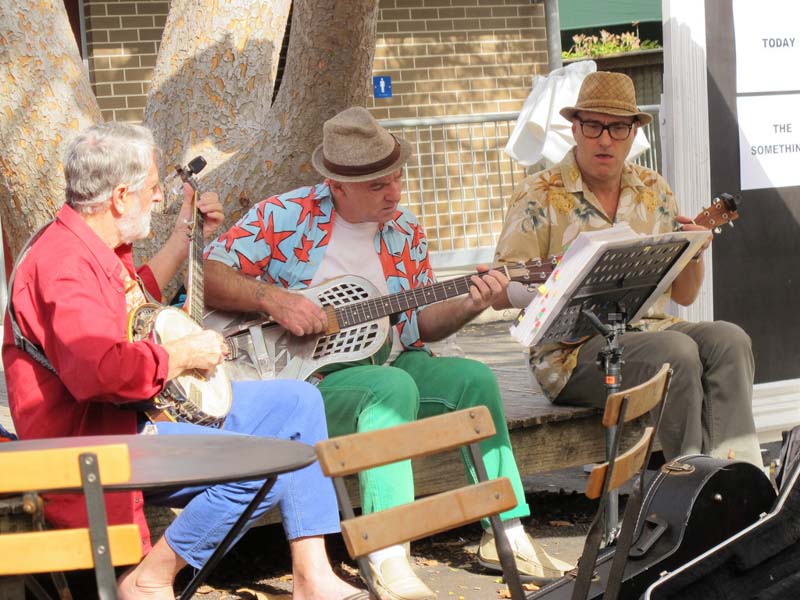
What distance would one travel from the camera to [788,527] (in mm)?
3549

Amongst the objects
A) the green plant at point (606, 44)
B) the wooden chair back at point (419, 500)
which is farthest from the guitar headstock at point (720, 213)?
the green plant at point (606, 44)

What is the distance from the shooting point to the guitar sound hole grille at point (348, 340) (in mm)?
4363

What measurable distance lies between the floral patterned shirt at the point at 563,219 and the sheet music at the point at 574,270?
2.71 feet

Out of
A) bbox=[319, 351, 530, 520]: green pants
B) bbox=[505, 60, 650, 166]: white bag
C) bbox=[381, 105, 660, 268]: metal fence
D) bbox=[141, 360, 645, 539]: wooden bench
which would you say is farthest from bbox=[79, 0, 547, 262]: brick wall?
bbox=[319, 351, 530, 520]: green pants

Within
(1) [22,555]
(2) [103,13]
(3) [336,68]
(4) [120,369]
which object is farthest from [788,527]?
(2) [103,13]

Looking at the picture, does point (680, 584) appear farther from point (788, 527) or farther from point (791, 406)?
point (791, 406)

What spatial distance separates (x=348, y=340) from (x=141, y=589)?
1.16 meters

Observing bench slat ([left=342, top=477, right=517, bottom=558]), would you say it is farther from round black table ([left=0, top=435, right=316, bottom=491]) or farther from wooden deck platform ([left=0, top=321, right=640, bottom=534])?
wooden deck platform ([left=0, top=321, right=640, bottom=534])

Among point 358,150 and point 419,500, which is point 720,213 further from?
point 419,500

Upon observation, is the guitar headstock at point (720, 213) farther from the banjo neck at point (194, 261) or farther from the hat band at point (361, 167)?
the banjo neck at point (194, 261)

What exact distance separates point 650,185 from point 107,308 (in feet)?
8.16

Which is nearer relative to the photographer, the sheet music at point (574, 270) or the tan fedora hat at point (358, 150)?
the sheet music at point (574, 270)

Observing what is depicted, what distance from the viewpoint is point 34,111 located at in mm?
4883

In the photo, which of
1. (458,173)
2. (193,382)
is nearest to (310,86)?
(193,382)
